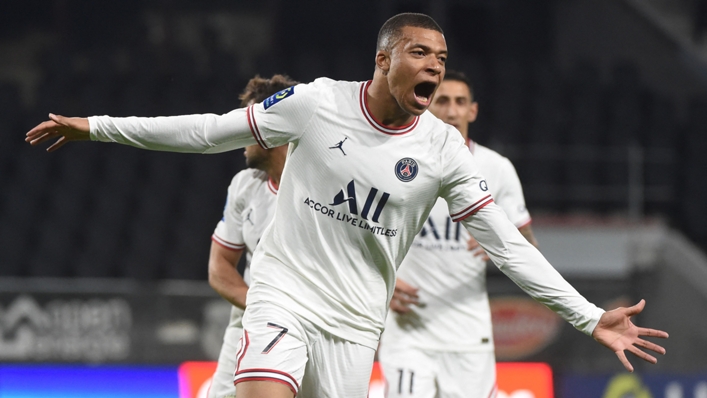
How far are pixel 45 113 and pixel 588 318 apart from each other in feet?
28.2

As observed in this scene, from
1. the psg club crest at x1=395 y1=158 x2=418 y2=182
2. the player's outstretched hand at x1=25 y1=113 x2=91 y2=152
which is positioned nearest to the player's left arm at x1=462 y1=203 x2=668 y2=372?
the psg club crest at x1=395 y1=158 x2=418 y2=182

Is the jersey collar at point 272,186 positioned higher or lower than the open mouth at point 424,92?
lower

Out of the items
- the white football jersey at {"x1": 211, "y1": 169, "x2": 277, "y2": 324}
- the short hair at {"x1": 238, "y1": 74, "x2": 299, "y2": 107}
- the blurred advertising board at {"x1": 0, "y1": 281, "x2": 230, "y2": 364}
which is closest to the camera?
the short hair at {"x1": 238, "y1": 74, "x2": 299, "y2": 107}

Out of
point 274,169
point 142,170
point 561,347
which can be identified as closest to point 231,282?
point 274,169

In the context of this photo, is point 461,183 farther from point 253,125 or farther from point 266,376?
point 266,376

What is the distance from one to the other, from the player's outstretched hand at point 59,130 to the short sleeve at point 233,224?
3.58ft

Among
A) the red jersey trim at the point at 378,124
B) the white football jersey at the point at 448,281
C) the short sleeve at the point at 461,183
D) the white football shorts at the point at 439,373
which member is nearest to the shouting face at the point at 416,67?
the red jersey trim at the point at 378,124

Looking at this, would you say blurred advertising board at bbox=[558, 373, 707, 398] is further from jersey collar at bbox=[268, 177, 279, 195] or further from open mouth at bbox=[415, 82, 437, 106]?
open mouth at bbox=[415, 82, 437, 106]

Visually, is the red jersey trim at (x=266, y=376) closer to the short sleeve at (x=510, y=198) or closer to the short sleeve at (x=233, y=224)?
the short sleeve at (x=233, y=224)

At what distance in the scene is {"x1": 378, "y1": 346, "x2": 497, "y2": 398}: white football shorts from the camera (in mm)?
4645

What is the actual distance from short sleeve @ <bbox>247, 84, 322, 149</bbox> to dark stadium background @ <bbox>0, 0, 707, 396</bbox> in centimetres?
396

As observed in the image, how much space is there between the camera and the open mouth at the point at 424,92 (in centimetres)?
340

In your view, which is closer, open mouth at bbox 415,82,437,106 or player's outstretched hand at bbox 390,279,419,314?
open mouth at bbox 415,82,437,106

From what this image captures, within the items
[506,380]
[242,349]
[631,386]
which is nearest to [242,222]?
[242,349]
